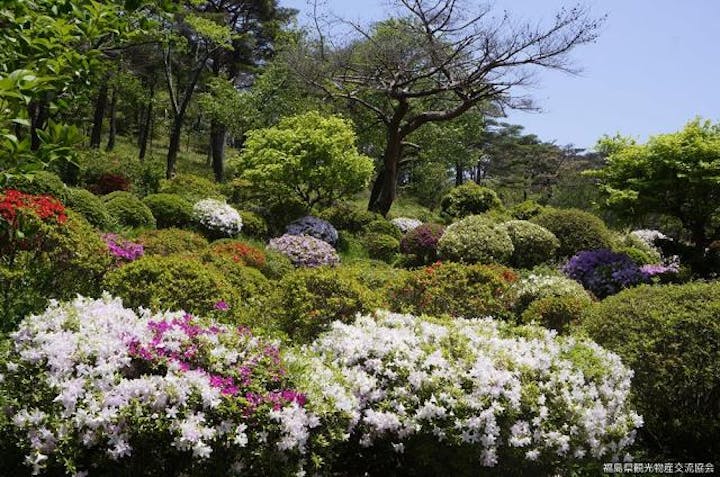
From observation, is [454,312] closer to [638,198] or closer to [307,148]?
[638,198]

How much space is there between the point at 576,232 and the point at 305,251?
696 cm

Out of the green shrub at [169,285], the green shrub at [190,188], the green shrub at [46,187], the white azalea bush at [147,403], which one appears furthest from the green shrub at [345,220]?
the white azalea bush at [147,403]

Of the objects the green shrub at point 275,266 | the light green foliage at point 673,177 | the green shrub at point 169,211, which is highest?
the light green foliage at point 673,177

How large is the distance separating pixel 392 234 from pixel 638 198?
7850 millimetres

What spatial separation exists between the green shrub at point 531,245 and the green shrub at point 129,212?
8.60 meters

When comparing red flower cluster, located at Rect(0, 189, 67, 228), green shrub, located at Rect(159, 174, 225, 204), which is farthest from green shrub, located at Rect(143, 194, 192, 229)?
red flower cluster, located at Rect(0, 189, 67, 228)

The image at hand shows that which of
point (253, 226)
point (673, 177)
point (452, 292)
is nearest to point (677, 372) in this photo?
point (452, 292)

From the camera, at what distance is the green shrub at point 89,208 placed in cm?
1121

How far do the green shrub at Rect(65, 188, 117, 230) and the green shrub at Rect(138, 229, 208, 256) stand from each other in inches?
63.0

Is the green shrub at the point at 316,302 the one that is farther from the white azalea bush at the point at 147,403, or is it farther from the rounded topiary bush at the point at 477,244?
the rounded topiary bush at the point at 477,244

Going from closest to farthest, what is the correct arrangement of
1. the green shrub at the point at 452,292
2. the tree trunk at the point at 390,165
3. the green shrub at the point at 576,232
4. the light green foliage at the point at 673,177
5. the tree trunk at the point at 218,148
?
the green shrub at the point at 452,292 < the light green foliage at the point at 673,177 < the green shrub at the point at 576,232 < the tree trunk at the point at 390,165 < the tree trunk at the point at 218,148

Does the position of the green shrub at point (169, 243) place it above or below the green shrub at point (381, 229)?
below

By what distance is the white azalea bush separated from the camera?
→ 3141 mm

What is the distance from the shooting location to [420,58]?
748 inches
